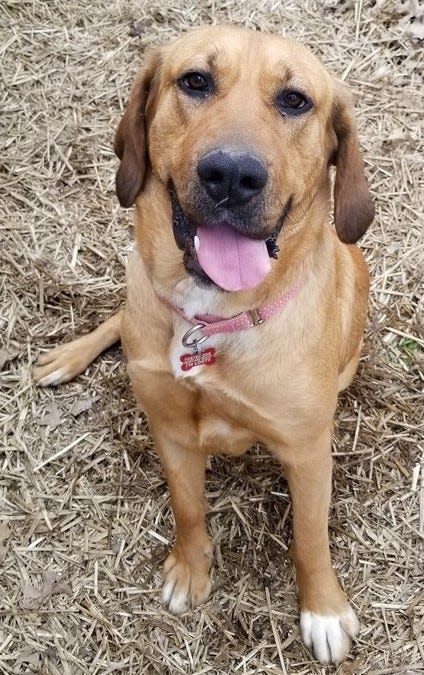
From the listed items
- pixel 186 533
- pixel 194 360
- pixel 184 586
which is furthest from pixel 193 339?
pixel 184 586

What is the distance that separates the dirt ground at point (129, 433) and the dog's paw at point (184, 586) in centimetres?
5

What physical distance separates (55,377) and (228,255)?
1.87 m

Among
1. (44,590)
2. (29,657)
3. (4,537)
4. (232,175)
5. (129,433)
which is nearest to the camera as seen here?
(232,175)

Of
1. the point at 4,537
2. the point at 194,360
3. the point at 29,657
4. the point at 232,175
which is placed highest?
the point at 232,175

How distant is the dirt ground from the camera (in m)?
3.58

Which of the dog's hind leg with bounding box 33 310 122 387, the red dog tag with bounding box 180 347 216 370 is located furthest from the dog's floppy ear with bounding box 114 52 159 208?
the dog's hind leg with bounding box 33 310 122 387

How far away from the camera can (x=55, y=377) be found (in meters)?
4.19

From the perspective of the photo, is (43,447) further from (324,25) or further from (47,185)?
(324,25)

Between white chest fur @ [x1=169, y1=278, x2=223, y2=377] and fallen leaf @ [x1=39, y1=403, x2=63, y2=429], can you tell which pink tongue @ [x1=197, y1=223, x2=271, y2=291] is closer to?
white chest fur @ [x1=169, y1=278, x2=223, y2=377]

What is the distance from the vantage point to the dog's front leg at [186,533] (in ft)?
11.1

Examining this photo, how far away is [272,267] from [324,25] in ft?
11.0

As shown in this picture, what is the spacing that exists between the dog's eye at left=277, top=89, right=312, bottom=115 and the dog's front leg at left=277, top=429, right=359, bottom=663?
3.75ft

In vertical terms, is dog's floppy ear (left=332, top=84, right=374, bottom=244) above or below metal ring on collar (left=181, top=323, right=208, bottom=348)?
above

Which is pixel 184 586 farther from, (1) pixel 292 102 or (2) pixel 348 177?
(1) pixel 292 102
